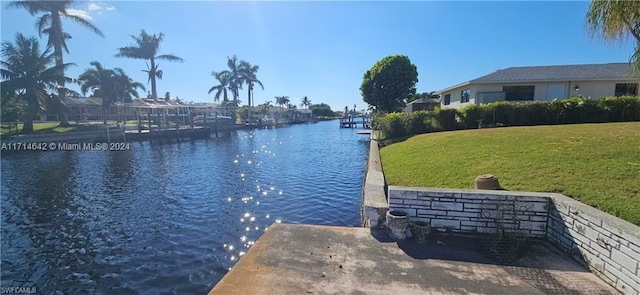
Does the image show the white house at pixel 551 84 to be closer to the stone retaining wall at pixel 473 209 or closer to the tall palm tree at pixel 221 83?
the stone retaining wall at pixel 473 209

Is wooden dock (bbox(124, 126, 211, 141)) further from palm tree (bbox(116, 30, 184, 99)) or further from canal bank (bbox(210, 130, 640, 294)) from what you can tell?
canal bank (bbox(210, 130, 640, 294))

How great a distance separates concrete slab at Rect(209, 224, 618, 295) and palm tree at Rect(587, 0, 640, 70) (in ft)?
15.0

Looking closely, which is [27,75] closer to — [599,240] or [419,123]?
[419,123]

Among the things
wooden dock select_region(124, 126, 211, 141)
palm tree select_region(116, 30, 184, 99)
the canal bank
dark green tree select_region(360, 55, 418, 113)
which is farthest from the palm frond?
the canal bank

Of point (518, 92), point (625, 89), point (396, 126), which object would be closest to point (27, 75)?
point (396, 126)

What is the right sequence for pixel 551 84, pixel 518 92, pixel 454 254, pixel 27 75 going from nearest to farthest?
pixel 454 254 < pixel 551 84 < pixel 518 92 < pixel 27 75

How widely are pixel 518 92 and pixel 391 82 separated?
51.9 feet

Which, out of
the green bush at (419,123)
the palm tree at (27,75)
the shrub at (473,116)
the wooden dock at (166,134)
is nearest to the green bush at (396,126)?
the green bush at (419,123)

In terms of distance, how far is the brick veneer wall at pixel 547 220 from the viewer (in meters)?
3.34

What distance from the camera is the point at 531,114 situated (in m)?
16.0

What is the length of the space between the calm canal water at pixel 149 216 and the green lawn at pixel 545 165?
2.79m

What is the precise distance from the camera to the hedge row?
14984 millimetres

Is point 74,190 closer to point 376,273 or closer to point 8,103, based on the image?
point 376,273

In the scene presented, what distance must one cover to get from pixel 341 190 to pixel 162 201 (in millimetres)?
6898
